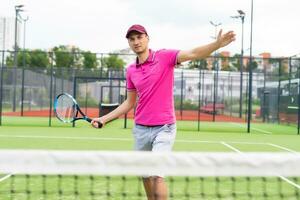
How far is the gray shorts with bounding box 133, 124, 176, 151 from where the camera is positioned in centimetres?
426

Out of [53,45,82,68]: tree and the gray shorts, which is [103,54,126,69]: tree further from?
the gray shorts

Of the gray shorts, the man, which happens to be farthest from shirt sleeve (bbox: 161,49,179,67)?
the gray shorts

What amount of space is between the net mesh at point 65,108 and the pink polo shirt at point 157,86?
1.52m

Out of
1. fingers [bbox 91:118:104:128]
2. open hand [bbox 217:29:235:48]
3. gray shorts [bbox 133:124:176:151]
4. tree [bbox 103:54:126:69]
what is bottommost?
gray shorts [bbox 133:124:176:151]

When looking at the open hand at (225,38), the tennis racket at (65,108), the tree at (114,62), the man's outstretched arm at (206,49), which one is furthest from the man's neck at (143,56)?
the tree at (114,62)

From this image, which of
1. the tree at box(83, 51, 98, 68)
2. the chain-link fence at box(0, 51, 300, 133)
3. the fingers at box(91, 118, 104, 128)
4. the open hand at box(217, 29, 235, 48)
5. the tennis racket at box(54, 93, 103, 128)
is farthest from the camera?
the chain-link fence at box(0, 51, 300, 133)

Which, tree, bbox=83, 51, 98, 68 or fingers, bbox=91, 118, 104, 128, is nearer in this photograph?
fingers, bbox=91, 118, 104, 128

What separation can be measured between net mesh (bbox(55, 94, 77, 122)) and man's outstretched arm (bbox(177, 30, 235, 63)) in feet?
6.16

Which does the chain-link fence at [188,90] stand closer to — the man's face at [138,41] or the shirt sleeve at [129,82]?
the shirt sleeve at [129,82]

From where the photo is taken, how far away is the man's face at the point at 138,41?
4199 mm

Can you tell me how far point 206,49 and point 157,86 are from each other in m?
0.58

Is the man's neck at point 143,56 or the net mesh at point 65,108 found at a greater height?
the man's neck at point 143,56

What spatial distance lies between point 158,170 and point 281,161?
839 millimetres

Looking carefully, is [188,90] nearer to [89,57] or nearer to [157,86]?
[89,57]
